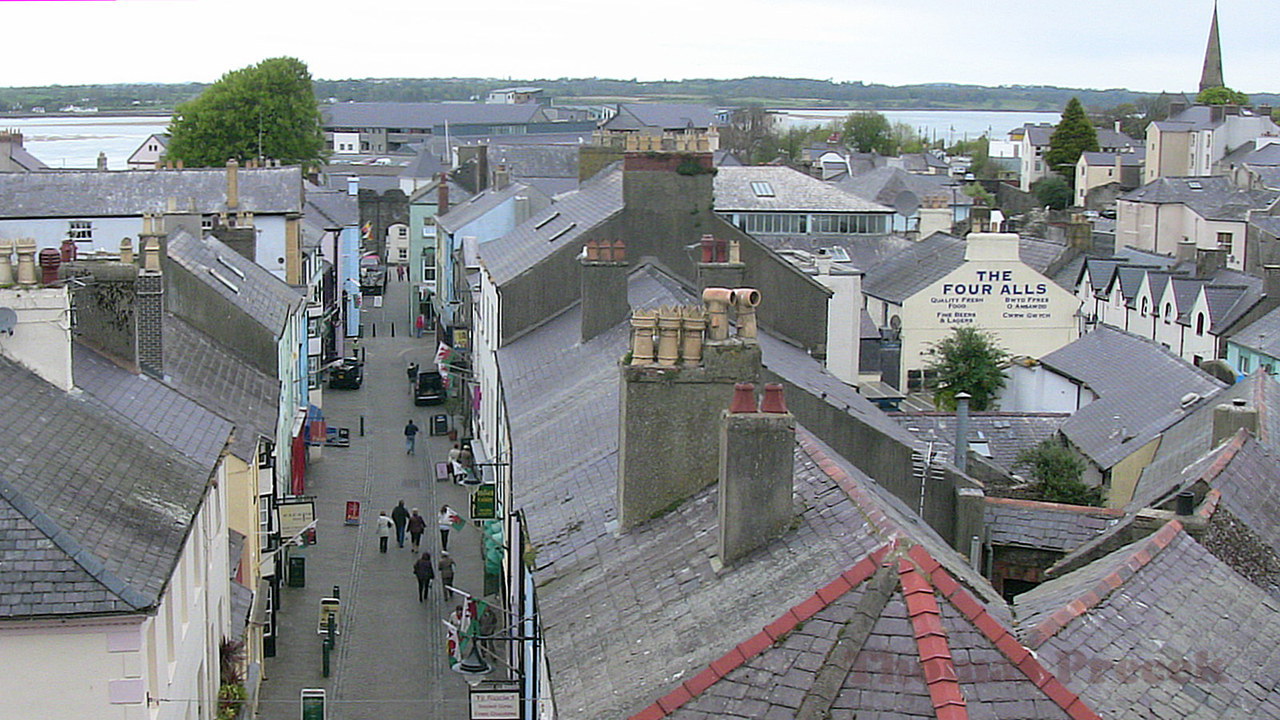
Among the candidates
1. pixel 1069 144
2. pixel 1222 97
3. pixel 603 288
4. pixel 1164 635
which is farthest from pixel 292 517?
pixel 1222 97

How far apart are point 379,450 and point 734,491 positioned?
37.5 meters

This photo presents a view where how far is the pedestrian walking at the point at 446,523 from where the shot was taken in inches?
1513

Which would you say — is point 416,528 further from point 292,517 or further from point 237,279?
point 237,279

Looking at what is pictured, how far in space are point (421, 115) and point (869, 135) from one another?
5373cm

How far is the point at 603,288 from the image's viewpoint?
95.8ft

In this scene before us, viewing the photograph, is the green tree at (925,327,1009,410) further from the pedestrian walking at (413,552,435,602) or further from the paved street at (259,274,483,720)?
the pedestrian walking at (413,552,435,602)

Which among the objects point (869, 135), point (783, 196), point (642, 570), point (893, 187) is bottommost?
point (642, 570)

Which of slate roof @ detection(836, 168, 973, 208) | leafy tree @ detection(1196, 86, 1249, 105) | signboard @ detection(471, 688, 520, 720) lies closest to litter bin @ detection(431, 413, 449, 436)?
signboard @ detection(471, 688, 520, 720)

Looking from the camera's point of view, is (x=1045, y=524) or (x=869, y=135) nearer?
(x=1045, y=524)

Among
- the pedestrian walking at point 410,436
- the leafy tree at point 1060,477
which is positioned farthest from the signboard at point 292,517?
the pedestrian walking at point 410,436

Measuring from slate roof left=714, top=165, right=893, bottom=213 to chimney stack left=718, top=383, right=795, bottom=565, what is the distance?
173 ft

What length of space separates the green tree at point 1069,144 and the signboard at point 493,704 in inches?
4431

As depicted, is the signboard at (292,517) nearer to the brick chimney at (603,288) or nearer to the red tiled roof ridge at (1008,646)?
the brick chimney at (603,288)

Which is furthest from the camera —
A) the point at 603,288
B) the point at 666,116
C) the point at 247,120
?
the point at 666,116
